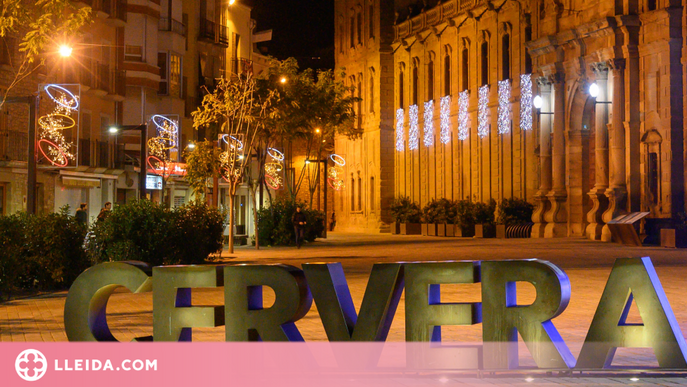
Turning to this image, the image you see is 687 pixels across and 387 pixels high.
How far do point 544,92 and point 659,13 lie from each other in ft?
31.0

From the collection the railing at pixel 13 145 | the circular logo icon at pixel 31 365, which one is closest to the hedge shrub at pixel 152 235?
the circular logo icon at pixel 31 365

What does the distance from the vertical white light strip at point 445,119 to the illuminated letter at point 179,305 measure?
161 feet

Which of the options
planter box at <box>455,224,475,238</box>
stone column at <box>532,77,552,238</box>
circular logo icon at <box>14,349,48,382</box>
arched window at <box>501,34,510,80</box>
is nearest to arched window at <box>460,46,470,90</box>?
arched window at <box>501,34,510,80</box>

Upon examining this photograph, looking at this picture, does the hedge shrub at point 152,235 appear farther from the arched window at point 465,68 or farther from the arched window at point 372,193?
the arched window at point 372,193

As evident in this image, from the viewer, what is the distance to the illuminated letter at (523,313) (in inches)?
306

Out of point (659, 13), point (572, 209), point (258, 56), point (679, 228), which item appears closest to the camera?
point (679, 228)

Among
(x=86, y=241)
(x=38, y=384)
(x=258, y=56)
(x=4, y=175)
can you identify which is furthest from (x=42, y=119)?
(x=258, y=56)

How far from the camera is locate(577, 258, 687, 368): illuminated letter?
7.77 meters

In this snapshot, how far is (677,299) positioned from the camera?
14117 millimetres

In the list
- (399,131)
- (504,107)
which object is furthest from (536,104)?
(399,131)

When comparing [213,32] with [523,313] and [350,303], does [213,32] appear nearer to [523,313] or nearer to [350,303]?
[350,303]

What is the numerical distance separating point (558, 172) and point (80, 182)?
21.5m

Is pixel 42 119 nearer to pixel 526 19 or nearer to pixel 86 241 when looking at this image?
pixel 86 241

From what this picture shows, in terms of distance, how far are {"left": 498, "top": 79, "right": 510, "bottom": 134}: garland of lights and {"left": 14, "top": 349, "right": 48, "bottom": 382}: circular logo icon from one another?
42102 millimetres
